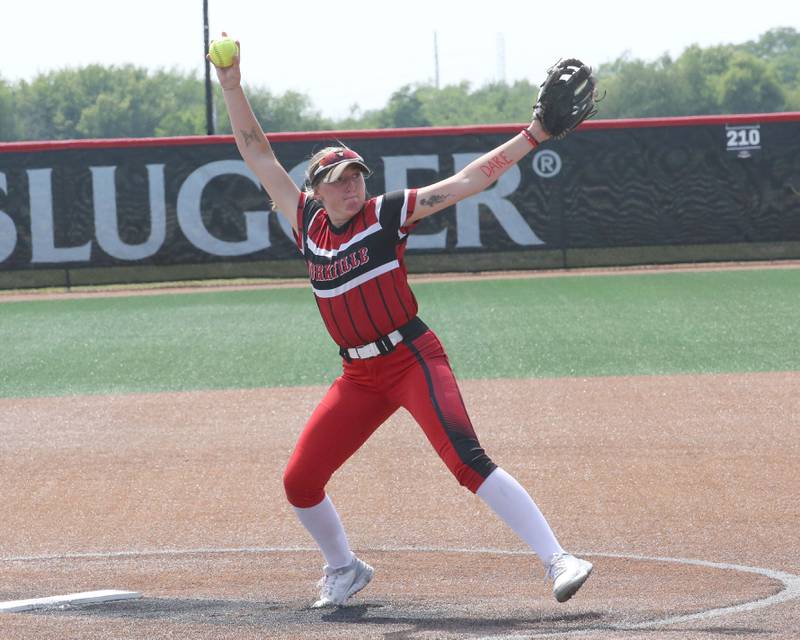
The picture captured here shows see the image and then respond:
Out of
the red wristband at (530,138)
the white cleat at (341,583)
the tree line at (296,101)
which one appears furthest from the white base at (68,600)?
the tree line at (296,101)

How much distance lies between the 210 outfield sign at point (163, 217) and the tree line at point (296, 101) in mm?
72521

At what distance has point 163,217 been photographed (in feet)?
68.7

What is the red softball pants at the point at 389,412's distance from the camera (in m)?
5.00

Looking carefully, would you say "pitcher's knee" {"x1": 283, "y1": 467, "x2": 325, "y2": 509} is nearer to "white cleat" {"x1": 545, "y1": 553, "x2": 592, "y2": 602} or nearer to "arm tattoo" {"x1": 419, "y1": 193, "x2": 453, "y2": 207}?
"white cleat" {"x1": 545, "y1": 553, "x2": 592, "y2": 602}

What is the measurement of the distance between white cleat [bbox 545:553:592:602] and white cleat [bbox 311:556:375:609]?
0.91 m

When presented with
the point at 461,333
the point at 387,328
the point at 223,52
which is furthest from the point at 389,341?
the point at 461,333

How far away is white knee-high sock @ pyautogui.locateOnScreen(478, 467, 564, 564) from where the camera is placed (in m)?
4.96

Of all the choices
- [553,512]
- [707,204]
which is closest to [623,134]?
[707,204]

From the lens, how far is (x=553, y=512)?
7.07 meters

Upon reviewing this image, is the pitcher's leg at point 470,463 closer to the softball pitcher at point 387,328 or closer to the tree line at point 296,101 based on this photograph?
the softball pitcher at point 387,328

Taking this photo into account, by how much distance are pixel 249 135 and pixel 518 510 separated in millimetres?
1963

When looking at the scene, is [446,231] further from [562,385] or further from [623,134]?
[562,385]

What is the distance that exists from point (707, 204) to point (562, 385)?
35.7ft

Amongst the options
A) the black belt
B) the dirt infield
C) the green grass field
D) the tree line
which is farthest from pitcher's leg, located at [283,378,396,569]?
the tree line
